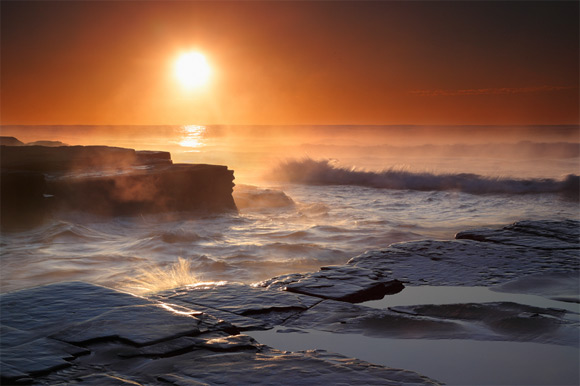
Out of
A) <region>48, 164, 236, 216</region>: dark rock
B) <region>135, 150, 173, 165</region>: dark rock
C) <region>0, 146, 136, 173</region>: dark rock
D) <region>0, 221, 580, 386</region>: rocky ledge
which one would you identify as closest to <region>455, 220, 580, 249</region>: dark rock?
<region>0, 221, 580, 386</region>: rocky ledge

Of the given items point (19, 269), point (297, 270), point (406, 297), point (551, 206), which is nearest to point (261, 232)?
point (297, 270)

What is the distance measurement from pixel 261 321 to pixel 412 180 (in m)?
17.7

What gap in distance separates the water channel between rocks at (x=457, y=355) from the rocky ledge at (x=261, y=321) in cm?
11

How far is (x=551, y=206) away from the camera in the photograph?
556 inches

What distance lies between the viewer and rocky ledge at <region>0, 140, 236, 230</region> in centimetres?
1025

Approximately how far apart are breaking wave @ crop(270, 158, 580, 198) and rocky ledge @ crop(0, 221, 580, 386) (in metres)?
13.6

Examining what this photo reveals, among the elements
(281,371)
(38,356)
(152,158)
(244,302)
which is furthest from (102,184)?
(281,371)

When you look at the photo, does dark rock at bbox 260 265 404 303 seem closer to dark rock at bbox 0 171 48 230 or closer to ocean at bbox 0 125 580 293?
ocean at bbox 0 125 580 293

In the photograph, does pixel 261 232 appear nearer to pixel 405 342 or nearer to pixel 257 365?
pixel 405 342

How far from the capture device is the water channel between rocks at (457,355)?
288 centimetres

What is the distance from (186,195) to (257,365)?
30.9 ft

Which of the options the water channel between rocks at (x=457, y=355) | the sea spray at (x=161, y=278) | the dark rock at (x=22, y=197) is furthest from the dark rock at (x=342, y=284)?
the dark rock at (x=22, y=197)

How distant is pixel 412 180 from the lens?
2058 cm

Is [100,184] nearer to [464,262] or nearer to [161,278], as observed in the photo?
[161,278]
